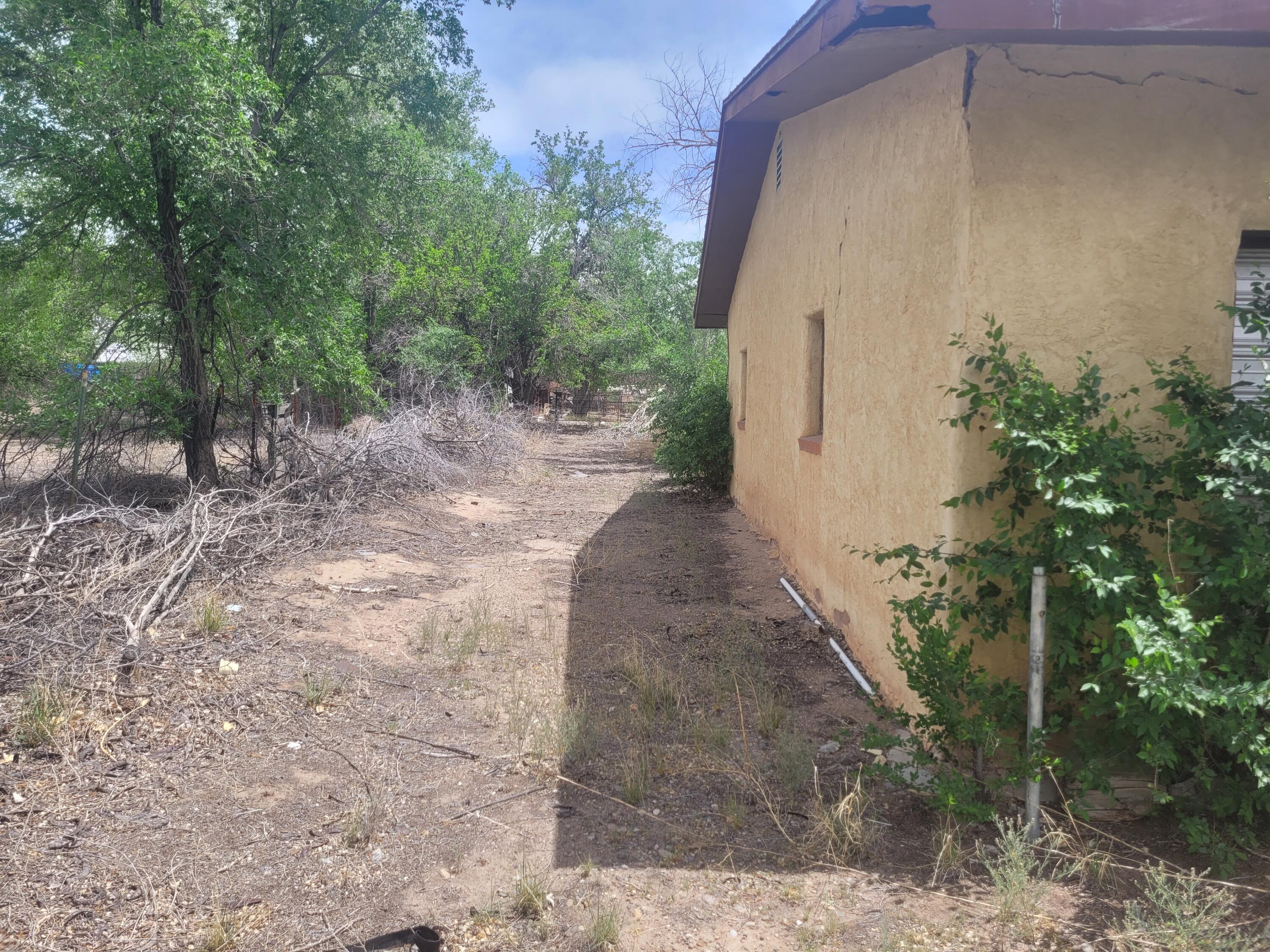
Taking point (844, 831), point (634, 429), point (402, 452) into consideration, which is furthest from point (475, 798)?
point (634, 429)

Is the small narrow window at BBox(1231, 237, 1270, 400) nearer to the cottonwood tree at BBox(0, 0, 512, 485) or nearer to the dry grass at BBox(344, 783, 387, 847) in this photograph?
the dry grass at BBox(344, 783, 387, 847)

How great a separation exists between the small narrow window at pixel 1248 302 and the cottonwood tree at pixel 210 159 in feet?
26.5

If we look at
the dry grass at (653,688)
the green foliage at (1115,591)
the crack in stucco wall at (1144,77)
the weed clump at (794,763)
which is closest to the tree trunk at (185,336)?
the dry grass at (653,688)

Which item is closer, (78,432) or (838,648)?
(838,648)

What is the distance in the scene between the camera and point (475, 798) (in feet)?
12.4

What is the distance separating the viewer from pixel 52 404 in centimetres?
841

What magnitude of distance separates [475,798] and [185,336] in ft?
25.3

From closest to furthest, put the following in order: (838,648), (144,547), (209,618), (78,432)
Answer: (838,648), (209,618), (144,547), (78,432)

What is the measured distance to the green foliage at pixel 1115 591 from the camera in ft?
9.25

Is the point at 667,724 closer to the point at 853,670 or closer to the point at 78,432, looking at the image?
the point at 853,670

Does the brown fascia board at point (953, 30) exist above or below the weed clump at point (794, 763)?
above

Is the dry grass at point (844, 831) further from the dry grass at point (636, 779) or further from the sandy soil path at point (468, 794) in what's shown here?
the dry grass at point (636, 779)

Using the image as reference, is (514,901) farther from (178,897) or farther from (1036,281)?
(1036,281)

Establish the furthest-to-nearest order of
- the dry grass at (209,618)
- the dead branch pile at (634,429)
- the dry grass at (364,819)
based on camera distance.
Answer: the dead branch pile at (634,429)
the dry grass at (209,618)
the dry grass at (364,819)
